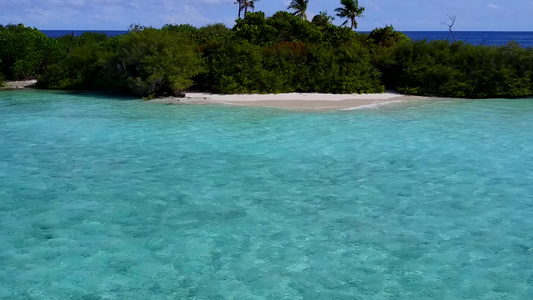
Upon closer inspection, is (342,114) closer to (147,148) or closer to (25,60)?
(147,148)

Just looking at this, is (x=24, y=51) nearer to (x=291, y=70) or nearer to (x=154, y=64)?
(x=154, y=64)

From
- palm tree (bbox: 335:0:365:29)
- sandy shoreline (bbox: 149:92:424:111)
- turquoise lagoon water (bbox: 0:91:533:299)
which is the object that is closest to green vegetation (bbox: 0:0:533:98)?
sandy shoreline (bbox: 149:92:424:111)

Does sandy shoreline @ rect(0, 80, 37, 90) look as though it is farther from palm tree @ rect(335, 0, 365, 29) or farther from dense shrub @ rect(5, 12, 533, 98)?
palm tree @ rect(335, 0, 365, 29)

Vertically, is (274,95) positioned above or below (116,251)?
above

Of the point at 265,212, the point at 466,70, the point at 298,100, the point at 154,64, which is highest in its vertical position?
the point at 466,70

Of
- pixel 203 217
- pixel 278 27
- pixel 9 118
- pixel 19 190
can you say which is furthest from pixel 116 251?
pixel 278 27

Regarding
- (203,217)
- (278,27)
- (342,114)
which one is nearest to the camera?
(203,217)

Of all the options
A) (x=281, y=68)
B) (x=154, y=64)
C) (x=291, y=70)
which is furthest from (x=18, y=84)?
(x=291, y=70)
